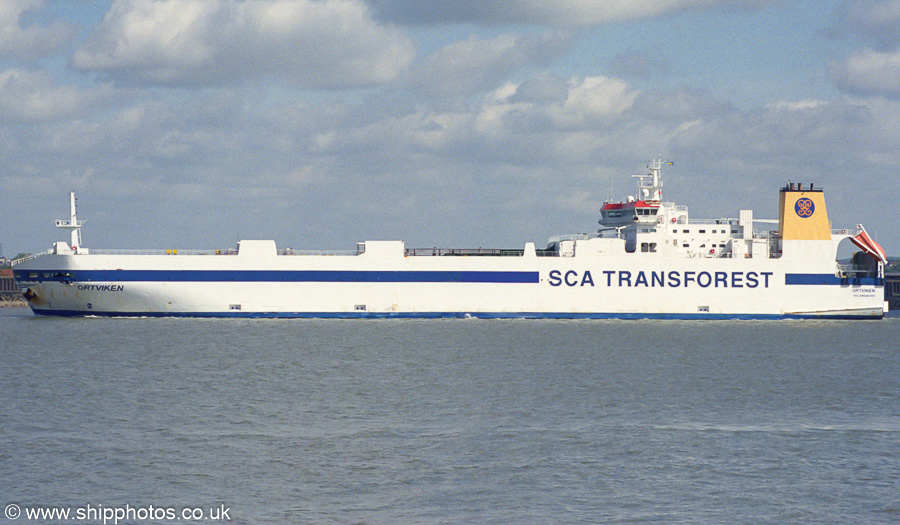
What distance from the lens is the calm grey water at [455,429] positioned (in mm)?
15555

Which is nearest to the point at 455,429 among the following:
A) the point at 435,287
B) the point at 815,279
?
the point at 435,287

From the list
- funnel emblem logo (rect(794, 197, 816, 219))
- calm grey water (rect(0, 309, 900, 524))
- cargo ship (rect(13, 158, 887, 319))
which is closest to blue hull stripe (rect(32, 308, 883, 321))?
cargo ship (rect(13, 158, 887, 319))

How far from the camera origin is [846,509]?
1513 centimetres

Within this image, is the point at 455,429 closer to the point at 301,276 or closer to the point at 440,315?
the point at 440,315

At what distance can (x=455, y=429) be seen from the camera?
20906 millimetres

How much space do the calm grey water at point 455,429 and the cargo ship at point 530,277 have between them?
26.9 feet

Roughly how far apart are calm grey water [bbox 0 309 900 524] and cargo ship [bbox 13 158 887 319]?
26.9ft

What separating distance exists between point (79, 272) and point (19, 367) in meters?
15.8

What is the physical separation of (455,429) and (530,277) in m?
26.7

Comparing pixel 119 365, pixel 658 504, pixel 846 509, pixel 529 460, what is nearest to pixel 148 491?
pixel 529 460

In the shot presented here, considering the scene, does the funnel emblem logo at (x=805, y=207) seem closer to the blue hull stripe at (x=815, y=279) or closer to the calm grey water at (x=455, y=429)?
the blue hull stripe at (x=815, y=279)

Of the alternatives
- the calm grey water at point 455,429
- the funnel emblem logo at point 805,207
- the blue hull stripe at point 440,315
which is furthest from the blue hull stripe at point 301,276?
the funnel emblem logo at point 805,207

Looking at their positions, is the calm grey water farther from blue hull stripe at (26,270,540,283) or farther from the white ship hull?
the white ship hull

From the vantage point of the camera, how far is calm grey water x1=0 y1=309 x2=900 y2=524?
15555 millimetres
